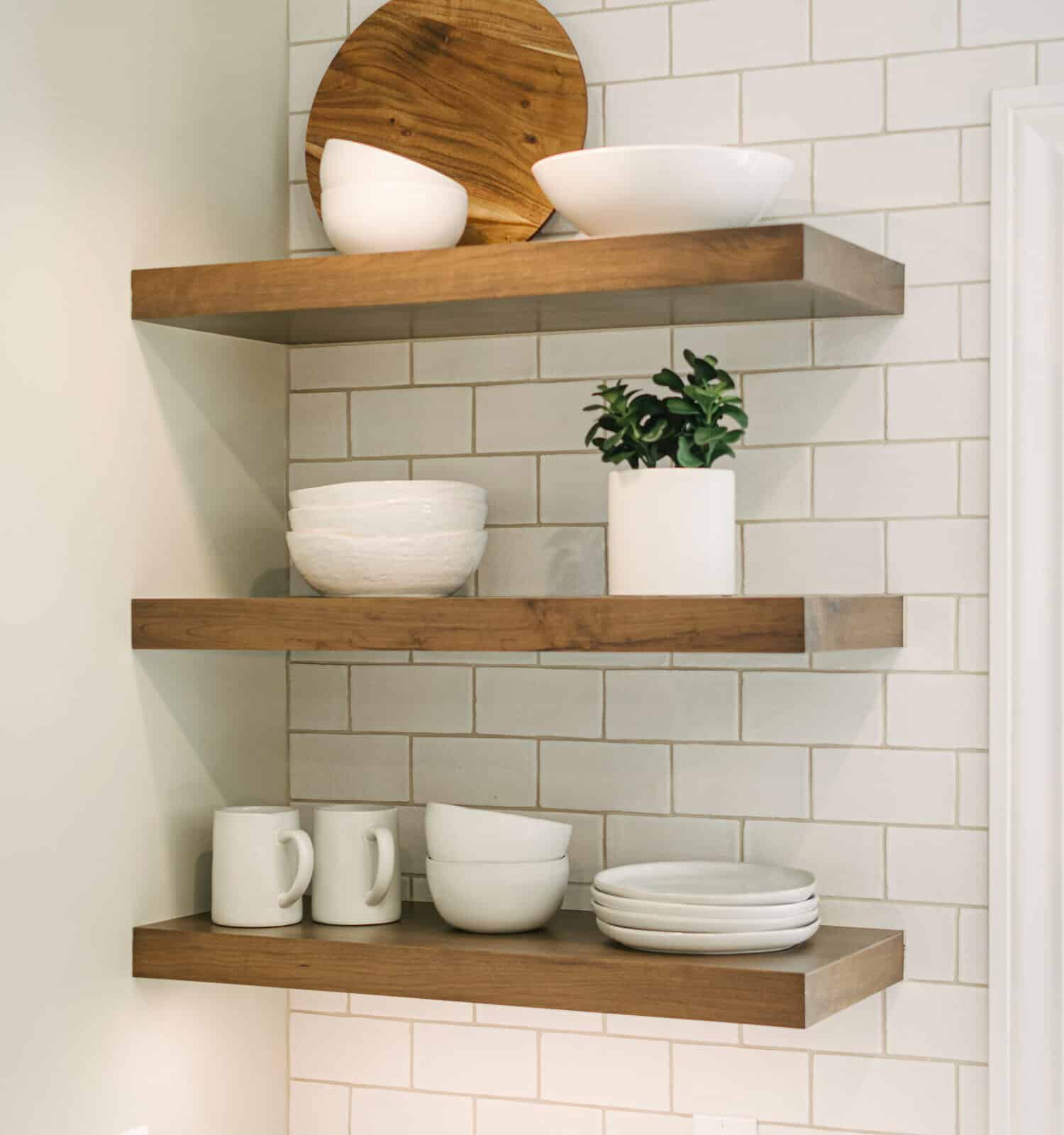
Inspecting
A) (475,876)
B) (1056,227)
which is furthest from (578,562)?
(1056,227)

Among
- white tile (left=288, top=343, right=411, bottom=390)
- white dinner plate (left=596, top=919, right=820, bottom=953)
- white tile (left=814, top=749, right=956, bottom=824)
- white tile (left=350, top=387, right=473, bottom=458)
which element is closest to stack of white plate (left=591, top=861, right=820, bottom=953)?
white dinner plate (left=596, top=919, right=820, bottom=953)

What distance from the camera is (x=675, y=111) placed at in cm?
183

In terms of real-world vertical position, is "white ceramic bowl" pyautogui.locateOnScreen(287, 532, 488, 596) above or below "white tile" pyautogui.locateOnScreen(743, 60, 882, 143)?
below

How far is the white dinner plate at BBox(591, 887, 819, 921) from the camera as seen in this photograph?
1569 mm

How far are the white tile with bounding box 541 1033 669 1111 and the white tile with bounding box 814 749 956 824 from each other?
1.13 ft

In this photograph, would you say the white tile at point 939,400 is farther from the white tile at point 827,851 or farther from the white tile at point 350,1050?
the white tile at point 350,1050

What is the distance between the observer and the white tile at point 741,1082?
1781 millimetres

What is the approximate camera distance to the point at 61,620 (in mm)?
1625

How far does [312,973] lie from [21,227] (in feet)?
2.65

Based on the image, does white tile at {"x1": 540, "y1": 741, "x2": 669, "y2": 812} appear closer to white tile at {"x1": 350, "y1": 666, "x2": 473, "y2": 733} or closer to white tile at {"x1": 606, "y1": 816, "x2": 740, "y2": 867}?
white tile at {"x1": 606, "y1": 816, "x2": 740, "y2": 867}

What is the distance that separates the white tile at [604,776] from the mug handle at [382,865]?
0.70 feet

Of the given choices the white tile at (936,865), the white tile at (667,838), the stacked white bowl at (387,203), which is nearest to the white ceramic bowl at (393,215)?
Answer: the stacked white bowl at (387,203)

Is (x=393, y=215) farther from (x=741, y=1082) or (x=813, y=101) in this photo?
(x=741, y=1082)

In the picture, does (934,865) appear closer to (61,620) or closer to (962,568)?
(962,568)
